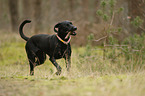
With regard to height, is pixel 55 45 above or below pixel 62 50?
above

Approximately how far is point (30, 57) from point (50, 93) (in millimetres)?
3406

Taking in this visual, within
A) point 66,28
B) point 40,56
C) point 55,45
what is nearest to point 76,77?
point 55,45

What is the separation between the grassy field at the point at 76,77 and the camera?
265 cm

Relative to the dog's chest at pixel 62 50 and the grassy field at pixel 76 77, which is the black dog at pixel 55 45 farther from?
the grassy field at pixel 76 77

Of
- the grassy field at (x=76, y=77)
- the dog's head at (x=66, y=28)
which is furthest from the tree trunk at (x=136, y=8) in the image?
the dog's head at (x=66, y=28)

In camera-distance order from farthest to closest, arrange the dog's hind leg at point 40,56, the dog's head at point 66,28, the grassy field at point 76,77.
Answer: the dog's hind leg at point 40,56 → the dog's head at point 66,28 → the grassy field at point 76,77

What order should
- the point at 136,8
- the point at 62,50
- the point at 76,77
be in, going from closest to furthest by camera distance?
the point at 76,77, the point at 62,50, the point at 136,8

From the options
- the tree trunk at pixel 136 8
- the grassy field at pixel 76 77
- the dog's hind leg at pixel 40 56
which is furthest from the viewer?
the tree trunk at pixel 136 8

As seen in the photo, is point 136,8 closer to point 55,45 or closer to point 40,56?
point 55,45

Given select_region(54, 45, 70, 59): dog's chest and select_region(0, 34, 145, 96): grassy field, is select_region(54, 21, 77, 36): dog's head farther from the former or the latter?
select_region(0, 34, 145, 96): grassy field

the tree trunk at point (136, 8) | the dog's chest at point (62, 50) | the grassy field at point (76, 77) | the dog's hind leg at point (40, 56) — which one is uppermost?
the tree trunk at point (136, 8)

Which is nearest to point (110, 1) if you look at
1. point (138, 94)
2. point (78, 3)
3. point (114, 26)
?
point (114, 26)

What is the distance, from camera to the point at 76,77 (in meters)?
4.04

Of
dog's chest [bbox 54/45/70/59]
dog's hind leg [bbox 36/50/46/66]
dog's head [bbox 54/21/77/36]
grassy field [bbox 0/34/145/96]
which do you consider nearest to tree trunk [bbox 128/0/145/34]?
grassy field [bbox 0/34/145/96]
